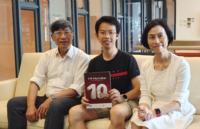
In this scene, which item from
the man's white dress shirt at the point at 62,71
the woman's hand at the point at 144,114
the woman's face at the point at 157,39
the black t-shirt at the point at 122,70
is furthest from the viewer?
the man's white dress shirt at the point at 62,71

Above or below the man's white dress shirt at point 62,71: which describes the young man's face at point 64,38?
above

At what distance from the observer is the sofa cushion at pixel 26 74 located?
9.37 ft

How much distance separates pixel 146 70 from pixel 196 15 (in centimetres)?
972

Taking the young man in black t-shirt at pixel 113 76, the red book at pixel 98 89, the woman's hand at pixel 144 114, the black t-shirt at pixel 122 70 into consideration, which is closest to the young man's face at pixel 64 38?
the young man in black t-shirt at pixel 113 76

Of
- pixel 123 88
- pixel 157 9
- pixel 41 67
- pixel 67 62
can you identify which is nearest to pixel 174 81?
pixel 123 88

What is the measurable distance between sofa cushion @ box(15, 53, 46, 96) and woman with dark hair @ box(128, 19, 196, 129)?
1.39 meters

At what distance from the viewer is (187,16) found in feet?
34.6

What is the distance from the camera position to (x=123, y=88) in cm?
212

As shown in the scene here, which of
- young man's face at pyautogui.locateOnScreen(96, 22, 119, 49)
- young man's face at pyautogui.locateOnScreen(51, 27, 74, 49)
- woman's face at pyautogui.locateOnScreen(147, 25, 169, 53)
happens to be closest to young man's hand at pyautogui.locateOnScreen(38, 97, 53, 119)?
young man's face at pyautogui.locateOnScreen(51, 27, 74, 49)

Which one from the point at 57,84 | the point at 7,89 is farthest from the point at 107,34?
the point at 7,89

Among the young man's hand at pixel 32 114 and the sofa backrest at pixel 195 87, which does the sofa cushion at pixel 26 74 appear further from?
the sofa backrest at pixel 195 87

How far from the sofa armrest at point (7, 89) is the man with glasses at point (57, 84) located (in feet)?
1.87

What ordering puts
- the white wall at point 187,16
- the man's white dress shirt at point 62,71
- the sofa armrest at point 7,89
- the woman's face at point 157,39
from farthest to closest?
the white wall at point 187,16, the sofa armrest at point 7,89, the man's white dress shirt at point 62,71, the woman's face at point 157,39

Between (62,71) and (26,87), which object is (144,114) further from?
(26,87)
